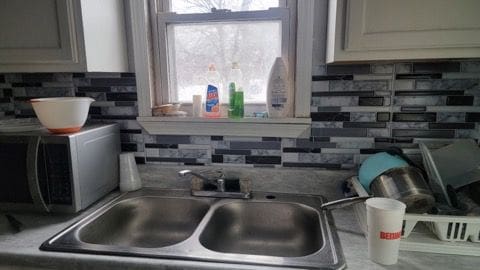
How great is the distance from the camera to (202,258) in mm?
813

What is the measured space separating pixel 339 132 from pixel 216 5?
0.79 m

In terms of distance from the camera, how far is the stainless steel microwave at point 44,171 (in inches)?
40.8

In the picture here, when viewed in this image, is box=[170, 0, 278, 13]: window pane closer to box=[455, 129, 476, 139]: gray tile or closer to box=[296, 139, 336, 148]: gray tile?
box=[296, 139, 336, 148]: gray tile

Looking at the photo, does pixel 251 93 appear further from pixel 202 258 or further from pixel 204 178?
pixel 202 258

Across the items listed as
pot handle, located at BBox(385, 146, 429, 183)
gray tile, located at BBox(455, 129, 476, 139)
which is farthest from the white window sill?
gray tile, located at BBox(455, 129, 476, 139)

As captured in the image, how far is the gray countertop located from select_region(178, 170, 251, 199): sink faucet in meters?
0.06

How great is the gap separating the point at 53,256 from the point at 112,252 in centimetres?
17

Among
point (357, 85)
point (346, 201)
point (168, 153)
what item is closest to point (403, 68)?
point (357, 85)

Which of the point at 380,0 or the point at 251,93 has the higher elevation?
the point at 380,0

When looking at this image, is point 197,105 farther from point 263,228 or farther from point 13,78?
point 13,78

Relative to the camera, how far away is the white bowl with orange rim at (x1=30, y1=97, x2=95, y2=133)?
1019 millimetres

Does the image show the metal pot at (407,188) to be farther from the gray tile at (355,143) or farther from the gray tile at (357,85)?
the gray tile at (357,85)

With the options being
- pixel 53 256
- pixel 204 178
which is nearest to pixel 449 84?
pixel 204 178

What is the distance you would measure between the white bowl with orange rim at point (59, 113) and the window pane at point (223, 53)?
0.45m
